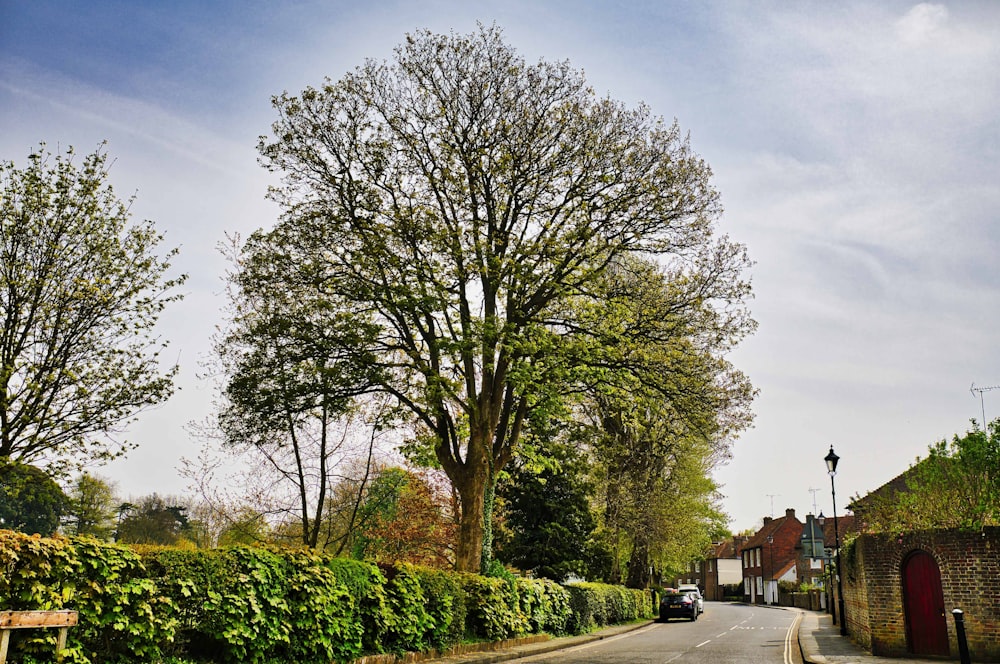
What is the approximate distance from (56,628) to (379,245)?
11.3m

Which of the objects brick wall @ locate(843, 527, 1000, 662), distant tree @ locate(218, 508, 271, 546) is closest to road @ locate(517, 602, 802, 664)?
brick wall @ locate(843, 527, 1000, 662)

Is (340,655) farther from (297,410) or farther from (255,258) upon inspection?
(255,258)

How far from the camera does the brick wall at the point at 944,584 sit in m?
13.8

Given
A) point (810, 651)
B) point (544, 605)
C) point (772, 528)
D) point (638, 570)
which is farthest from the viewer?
point (772, 528)

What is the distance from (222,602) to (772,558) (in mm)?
79626

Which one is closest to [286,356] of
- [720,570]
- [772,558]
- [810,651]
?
[810,651]

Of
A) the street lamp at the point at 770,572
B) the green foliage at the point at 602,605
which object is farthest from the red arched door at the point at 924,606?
the street lamp at the point at 770,572

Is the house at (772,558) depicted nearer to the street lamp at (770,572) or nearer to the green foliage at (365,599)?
the street lamp at (770,572)

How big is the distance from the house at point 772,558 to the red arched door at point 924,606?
2526 inches

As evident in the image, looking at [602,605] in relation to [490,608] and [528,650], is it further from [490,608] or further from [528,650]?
[490,608]

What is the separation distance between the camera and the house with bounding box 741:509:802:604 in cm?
7681

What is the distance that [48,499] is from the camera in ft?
55.9

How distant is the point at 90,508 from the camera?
78.8ft

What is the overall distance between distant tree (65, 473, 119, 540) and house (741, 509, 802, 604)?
6432 centimetres
